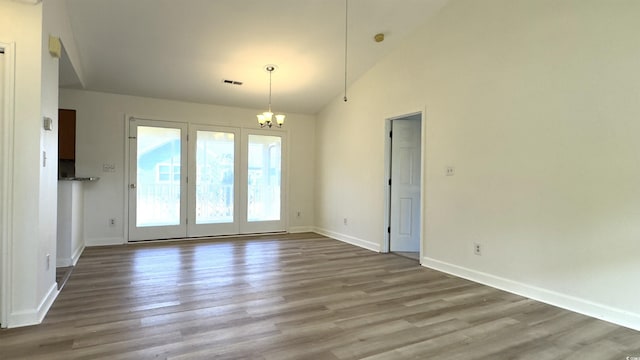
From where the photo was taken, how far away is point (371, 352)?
2.25m

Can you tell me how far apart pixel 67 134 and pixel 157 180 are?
4.82 feet

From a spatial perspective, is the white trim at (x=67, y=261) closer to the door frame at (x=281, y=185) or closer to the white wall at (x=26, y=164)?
the white wall at (x=26, y=164)

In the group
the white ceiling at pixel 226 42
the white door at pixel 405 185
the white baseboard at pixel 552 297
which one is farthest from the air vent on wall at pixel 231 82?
the white baseboard at pixel 552 297

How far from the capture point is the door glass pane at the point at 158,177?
5887 mm

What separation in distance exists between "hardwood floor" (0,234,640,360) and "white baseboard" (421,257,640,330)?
0.35 feet

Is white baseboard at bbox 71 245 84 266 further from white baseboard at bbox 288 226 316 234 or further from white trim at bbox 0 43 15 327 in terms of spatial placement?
white baseboard at bbox 288 226 316 234

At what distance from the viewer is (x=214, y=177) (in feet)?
21.1

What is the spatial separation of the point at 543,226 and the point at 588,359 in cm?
140

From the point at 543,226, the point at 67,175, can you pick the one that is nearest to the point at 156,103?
the point at 67,175

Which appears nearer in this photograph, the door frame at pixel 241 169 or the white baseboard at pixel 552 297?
the white baseboard at pixel 552 297

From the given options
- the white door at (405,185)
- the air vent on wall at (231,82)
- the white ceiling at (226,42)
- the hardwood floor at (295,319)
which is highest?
the white ceiling at (226,42)

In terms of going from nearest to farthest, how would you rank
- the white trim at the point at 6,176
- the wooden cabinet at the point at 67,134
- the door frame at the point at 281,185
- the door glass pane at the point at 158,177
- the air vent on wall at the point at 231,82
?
the white trim at the point at 6,176 < the wooden cabinet at the point at 67,134 < the air vent on wall at the point at 231,82 < the door glass pane at the point at 158,177 < the door frame at the point at 281,185

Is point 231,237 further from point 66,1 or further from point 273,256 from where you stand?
point 66,1

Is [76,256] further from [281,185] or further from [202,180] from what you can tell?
[281,185]
